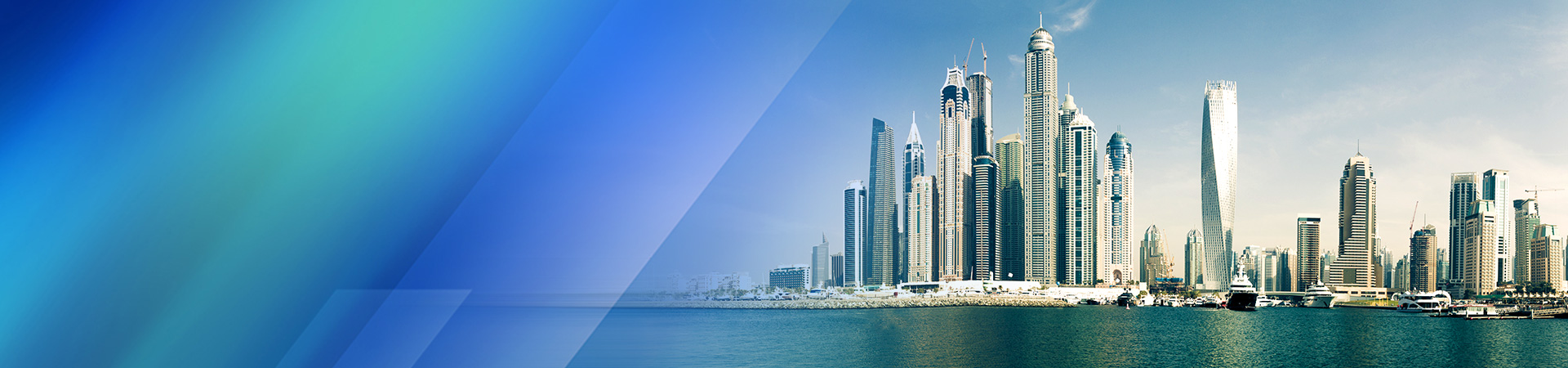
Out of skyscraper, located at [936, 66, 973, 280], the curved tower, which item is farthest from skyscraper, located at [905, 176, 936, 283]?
the curved tower

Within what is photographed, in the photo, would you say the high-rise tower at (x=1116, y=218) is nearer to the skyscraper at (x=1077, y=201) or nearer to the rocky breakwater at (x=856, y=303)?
the skyscraper at (x=1077, y=201)

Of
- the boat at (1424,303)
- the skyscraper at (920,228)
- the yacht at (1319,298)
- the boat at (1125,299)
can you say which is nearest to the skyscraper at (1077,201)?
the skyscraper at (920,228)

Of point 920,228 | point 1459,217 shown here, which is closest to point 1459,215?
point 1459,217

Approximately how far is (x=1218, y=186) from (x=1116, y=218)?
1241 cm

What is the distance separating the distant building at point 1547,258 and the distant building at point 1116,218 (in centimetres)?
4205

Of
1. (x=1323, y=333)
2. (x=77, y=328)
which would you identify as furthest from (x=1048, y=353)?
(x=77, y=328)

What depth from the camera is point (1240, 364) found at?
822 inches

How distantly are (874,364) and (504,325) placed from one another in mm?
19019

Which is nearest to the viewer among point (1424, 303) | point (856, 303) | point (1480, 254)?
point (1424, 303)

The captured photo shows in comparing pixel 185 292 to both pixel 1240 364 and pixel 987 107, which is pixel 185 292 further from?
pixel 987 107

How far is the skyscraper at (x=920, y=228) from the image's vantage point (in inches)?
3939

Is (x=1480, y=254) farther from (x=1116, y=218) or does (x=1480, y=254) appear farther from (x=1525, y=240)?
(x=1116, y=218)

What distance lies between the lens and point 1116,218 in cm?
11306

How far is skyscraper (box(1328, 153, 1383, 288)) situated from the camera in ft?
287
